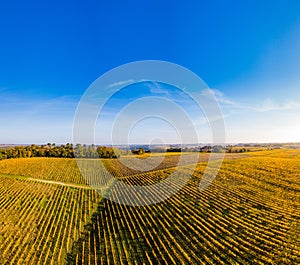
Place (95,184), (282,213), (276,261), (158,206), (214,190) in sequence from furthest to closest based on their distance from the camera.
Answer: (95,184) < (214,190) < (158,206) < (282,213) < (276,261)

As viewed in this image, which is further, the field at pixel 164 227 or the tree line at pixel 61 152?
the tree line at pixel 61 152

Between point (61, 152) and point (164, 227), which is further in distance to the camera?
point (61, 152)

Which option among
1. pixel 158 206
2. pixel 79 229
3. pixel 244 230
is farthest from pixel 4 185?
pixel 244 230

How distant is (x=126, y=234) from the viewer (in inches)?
779

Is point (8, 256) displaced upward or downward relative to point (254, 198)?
downward

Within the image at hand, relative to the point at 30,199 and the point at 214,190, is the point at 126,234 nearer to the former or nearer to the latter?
the point at 214,190

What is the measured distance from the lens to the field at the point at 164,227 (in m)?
16.0

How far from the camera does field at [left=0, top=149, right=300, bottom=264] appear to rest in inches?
629

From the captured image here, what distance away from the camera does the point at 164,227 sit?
67.4 ft

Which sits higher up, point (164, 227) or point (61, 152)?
point (61, 152)

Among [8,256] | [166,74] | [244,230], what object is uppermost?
[166,74]

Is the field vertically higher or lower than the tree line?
lower

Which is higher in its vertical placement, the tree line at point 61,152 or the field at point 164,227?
the tree line at point 61,152

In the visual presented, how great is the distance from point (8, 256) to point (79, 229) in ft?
19.9
